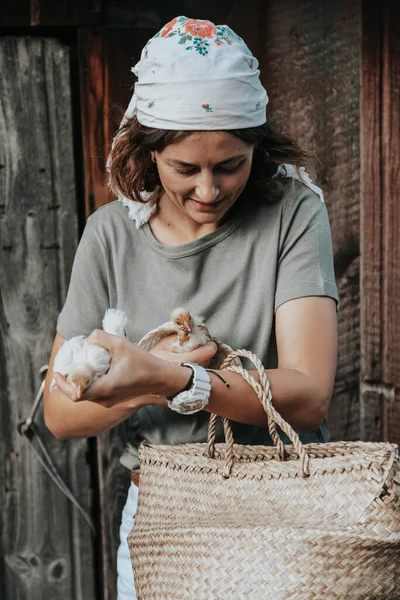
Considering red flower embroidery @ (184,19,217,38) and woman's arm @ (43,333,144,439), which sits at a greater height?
red flower embroidery @ (184,19,217,38)

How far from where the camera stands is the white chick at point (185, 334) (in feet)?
5.75

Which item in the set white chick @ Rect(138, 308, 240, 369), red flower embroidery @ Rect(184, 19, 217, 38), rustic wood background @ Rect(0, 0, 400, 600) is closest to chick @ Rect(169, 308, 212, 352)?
white chick @ Rect(138, 308, 240, 369)

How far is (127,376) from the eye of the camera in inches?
62.5

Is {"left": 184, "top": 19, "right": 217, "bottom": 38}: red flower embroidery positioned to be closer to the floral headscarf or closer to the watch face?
the floral headscarf

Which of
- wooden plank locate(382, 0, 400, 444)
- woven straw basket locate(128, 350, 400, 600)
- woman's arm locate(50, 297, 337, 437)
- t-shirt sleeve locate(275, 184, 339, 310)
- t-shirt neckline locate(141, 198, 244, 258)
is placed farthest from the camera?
wooden plank locate(382, 0, 400, 444)

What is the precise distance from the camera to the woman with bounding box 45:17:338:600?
174 cm

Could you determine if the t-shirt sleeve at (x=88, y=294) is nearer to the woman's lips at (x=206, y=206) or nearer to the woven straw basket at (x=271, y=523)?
the woman's lips at (x=206, y=206)

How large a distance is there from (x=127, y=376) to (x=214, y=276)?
18.1 inches

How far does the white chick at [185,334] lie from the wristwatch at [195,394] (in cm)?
9

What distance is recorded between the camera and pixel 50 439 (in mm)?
2740

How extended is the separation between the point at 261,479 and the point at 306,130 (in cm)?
122

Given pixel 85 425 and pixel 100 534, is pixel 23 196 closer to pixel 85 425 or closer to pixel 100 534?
pixel 85 425

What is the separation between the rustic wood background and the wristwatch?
98 cm

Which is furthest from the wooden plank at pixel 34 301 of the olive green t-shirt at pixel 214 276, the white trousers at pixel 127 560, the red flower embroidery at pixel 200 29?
the red flower embroidery at pixel 200 29
